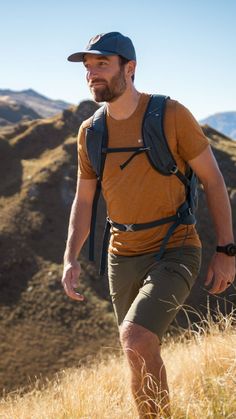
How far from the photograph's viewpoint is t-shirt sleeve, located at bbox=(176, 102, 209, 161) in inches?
173

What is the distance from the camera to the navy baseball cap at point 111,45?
4.60 meters

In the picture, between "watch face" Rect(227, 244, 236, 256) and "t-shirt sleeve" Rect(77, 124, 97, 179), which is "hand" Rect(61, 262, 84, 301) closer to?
"t-shirt sleeve" Rect(77, 124, 97, 179)

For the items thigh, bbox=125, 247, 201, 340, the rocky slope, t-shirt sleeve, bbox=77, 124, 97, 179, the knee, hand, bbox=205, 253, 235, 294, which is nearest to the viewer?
the knee

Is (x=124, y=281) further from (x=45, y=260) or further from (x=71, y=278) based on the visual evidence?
(x=45, y=260)

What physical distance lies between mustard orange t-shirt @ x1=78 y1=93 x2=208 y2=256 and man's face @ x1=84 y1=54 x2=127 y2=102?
0.91 feet

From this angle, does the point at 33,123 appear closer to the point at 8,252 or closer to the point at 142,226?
the point at 8,252

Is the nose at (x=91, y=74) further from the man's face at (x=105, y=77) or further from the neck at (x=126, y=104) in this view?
the neck at (x=126, y=104)

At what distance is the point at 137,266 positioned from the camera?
14.9 feet

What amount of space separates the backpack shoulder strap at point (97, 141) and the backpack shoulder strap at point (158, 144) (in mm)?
468

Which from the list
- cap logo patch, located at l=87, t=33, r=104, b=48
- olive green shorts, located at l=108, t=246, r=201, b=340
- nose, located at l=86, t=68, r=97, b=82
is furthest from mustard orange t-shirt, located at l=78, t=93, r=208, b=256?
cap logo patch, located at l=87, t=33, r=104, b=48

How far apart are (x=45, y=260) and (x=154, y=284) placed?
45.7 metres

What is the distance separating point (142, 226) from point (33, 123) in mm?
66397

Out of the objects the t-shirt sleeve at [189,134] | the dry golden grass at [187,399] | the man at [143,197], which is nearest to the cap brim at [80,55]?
the man at [143,197]

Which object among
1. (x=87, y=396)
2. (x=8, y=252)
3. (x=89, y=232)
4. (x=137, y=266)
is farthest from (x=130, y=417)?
(x=8, y=252)
